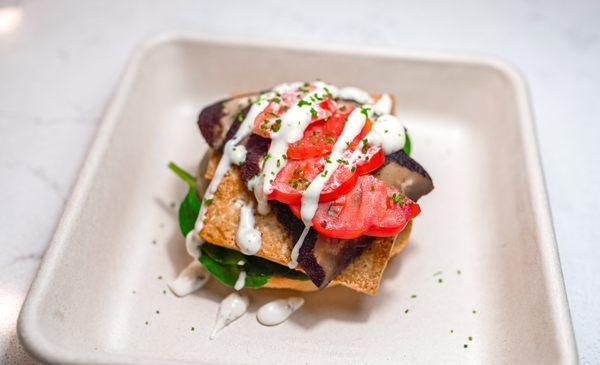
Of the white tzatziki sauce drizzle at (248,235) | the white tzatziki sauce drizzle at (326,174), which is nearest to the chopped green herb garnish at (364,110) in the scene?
the white tzatziki sauce drizzle at (326,174)

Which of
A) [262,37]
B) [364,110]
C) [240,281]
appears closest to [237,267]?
[240,281]

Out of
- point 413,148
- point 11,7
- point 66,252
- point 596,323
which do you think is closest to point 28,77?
point 11,7

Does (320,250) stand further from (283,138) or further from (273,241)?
(283,138)

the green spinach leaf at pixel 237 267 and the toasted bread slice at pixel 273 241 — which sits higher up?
the toasted bread slice at pixel 273 241

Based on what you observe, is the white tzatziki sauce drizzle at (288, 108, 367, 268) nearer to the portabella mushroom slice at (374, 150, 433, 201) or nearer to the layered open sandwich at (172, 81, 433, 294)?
the layered open sandwich at (172, 81, 433, 294)

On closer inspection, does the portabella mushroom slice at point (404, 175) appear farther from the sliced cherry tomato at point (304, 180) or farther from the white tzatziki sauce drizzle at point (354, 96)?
the white tzatziki sauce drizzle at point (354, 96)

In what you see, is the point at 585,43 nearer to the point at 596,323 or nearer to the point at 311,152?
the point at 596,323
